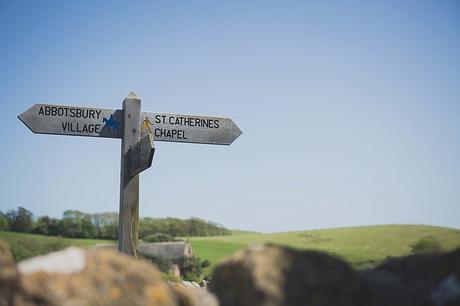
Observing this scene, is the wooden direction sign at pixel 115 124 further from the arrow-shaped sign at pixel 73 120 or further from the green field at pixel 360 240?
the green field at pixel 360 240

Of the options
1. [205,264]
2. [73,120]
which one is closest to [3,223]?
[205,264]

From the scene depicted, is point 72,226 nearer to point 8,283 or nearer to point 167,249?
point 167,249

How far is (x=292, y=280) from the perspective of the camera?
2307mm

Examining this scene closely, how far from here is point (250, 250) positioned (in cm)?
255

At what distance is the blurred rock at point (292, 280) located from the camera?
2.27m

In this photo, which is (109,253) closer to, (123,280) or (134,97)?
(123,280)

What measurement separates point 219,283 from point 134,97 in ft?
15.8

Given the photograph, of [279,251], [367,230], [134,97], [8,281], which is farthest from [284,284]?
[367,230]

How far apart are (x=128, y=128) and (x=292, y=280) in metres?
5.06

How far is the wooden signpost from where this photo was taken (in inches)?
261

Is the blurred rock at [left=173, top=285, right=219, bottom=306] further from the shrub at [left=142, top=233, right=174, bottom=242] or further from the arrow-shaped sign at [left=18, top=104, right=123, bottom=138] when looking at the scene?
the shrub at [left=142, top=233, right=174, bottom=242]

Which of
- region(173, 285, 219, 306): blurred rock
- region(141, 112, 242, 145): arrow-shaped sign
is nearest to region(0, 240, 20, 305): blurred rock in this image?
region(173, 285, 219, 306): blurred rock

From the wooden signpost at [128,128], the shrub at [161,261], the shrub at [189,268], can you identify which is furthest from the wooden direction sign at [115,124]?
the shrub at [189,268]

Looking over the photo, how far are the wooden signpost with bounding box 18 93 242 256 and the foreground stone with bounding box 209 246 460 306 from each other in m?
4.09
